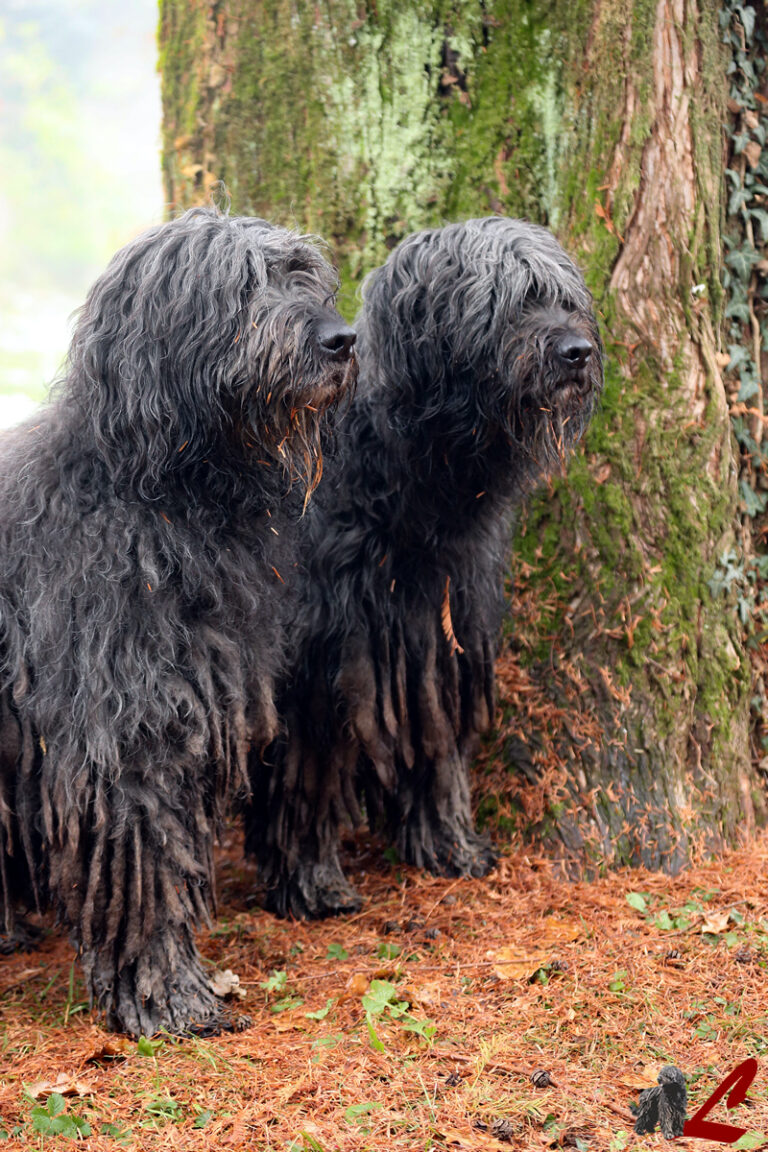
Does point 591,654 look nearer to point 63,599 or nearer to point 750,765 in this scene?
point 750,765

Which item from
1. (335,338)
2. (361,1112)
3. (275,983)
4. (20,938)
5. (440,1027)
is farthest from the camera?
(20,938)

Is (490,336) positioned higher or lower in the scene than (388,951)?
higher

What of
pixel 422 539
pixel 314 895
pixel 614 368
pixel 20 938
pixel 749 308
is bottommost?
pixel 20 938

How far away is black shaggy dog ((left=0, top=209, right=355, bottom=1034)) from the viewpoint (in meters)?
3.29

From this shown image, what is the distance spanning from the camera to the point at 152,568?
3.36m

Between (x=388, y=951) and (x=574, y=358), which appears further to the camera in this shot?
(x=388, y=951)

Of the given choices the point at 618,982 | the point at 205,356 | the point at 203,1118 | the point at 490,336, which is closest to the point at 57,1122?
the point at 203,1118

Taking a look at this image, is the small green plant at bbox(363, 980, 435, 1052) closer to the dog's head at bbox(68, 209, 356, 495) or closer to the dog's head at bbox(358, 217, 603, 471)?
the dog's head at bbox(68, 209, 356, 495)

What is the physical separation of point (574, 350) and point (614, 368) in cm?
101

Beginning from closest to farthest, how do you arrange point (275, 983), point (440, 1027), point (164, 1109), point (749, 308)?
point (164, 1109) → point (440, 1027) → point (275, 983) → point (749, 308)

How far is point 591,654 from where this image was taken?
4.66 m

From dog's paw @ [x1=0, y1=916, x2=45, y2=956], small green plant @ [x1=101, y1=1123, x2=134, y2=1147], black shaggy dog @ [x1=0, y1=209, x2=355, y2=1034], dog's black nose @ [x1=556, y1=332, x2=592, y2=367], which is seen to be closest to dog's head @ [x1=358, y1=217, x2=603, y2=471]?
dog's black nose @ [x1=556, y1=332, x2=592, y2=367]

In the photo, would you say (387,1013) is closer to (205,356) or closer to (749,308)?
(205,356)

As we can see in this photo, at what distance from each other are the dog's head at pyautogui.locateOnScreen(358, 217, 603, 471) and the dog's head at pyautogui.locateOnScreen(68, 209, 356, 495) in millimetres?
547
